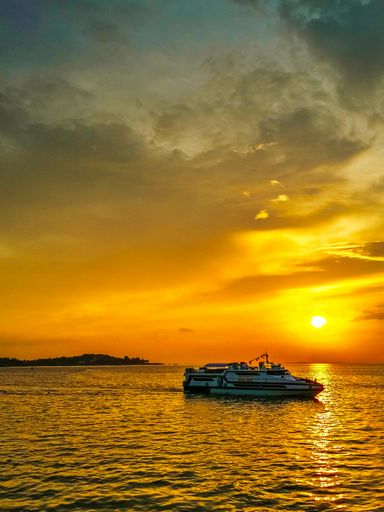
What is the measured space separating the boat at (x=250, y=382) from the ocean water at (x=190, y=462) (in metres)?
26.2

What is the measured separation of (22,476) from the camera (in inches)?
1259

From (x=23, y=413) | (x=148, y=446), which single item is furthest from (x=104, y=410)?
(x=148, y=446)

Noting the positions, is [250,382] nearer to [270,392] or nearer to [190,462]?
[270,392]

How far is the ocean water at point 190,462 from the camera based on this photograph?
87.2 feet

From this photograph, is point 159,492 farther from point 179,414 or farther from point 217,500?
point 179,414

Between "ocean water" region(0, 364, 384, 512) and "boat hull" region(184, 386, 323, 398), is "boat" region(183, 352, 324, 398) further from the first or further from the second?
"ocean water" region(0, 364, 384, 512)

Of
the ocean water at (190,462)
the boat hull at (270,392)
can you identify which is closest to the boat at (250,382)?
the boat hull at (270,392)

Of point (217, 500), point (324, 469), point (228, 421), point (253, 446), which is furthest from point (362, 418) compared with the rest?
point (217, 500)

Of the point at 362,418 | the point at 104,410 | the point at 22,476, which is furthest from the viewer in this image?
the point at 104,410

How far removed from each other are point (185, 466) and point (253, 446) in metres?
11.1

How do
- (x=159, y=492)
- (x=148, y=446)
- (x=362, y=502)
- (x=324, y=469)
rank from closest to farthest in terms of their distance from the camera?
1. (x=362, y=502)
2. (x=159, y=492)
3. (x=324, y=469)
4. (x=148, y=446)

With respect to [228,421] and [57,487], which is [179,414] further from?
[57,487]

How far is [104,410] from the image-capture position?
251 feet

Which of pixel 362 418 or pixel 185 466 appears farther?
pixel 362 418
